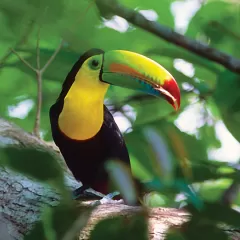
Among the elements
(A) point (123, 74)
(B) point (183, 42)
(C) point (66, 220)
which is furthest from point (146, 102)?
(C) point (66, 220)

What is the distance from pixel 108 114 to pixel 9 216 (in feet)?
1.74

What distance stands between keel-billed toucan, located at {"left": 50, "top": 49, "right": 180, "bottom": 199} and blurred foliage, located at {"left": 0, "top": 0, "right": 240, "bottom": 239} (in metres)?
0.05

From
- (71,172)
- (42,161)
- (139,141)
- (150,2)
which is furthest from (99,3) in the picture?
(71,172)

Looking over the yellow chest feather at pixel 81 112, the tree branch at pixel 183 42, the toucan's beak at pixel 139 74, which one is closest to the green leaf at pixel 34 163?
the tree branch at pixel 183 42

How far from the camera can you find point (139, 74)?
1.39m

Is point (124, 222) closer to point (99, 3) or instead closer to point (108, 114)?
point (99, 3)

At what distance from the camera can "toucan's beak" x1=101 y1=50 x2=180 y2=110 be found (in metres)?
1.31

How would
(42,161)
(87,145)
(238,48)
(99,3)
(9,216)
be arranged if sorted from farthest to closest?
(87,145)
(238,48)
(9,216)
(99,3)
(42,161)

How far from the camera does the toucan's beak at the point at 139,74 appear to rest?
1.31 metres

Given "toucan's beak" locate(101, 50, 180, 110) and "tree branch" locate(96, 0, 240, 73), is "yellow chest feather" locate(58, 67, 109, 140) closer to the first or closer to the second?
"toucan's beak" locate(101, 50, 180, 110)

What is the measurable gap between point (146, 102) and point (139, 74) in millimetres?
188

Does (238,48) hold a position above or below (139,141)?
above

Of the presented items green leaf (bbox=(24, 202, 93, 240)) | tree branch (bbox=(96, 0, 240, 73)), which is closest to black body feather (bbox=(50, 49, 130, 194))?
tree branch (bbox=(96, 0, 240, 73))

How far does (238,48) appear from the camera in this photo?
53.7 inches
